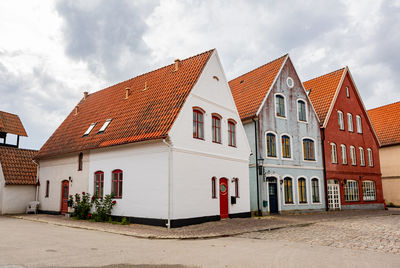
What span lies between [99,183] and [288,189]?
12.5m

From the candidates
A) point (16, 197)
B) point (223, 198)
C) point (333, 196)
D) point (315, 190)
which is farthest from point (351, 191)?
point (16, 197)

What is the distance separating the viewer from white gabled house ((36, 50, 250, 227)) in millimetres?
15367

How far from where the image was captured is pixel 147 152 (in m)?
15.9

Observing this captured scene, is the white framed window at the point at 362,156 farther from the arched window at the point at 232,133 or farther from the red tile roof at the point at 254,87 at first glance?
the arched window at the point at 232,133

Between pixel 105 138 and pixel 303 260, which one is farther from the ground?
pixel 105 138

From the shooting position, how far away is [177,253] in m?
9.03

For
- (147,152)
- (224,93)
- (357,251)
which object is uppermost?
(224,93)

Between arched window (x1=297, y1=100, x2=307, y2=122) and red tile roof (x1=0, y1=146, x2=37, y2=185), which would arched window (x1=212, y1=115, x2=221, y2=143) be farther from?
red tile roof (x1=0, y1=146, x2=37, y2=185)

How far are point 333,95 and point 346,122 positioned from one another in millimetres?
2903

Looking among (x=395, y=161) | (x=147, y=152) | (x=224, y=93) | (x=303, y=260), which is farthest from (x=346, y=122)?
(x=303, y=260)

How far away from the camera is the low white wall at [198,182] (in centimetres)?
1520

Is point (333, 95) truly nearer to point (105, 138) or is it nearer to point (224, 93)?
point (224, 93)

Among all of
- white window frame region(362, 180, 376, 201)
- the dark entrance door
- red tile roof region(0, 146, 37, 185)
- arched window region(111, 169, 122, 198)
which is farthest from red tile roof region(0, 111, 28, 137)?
white window frame region(362, 180, 376, 201)

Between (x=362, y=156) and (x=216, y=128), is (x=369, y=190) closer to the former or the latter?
(x=362, y=156)
